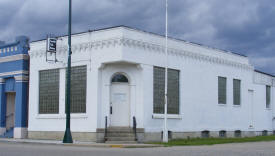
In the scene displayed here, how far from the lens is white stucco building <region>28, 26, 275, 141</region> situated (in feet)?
84.3

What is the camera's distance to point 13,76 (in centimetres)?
3077

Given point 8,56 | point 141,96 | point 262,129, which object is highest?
point 8,56

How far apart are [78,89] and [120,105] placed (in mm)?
2941

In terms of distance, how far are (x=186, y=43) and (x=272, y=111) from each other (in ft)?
50.2

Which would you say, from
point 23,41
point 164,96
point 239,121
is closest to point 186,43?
point 164,96

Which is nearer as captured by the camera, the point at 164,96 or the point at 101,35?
the point at 101,35

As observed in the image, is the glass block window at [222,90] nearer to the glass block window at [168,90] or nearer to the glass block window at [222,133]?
the glass block window at [222,133]

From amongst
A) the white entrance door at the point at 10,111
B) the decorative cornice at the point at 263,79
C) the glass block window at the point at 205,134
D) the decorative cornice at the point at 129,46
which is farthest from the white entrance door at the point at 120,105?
the decorative cornice at the point at 263,79

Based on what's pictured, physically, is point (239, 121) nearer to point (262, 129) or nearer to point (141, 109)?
point (262, 129)

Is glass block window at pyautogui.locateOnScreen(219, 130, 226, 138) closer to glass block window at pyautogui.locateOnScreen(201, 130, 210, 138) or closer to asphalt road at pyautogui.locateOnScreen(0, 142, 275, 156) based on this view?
glass block window at pyautogui.locateOnScreen(201, 130, 210, 138)

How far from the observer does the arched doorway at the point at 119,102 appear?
85.4 feet

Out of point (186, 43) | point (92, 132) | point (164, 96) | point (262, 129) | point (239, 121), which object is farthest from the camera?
point (262, 129)

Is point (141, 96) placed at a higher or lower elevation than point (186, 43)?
lower

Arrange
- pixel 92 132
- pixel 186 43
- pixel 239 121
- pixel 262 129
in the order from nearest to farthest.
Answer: pixel 92 132 < pixel 186 43 < pixel 239 121 < pixel 262 129
